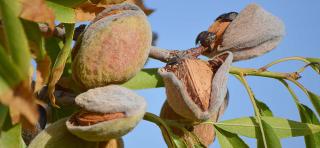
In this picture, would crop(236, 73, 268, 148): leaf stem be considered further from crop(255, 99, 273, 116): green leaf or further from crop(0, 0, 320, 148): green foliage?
crop(255, 99, 273, 116): green leaf

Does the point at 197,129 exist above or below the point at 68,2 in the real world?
below

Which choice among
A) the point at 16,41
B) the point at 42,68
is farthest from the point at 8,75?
the point at 42,68

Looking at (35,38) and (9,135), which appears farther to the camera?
(9,135)

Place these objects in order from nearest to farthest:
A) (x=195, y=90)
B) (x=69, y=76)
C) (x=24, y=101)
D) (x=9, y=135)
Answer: (x=24, y=101) → (x=9, y=135) → (x=195, y=90) → (x=69, y=76)

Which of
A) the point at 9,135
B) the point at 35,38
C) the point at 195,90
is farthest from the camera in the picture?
the point at 195,90

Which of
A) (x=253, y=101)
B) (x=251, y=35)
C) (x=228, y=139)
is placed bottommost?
(x=228, y=139)

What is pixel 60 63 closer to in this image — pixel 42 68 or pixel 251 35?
pixel 42 68
